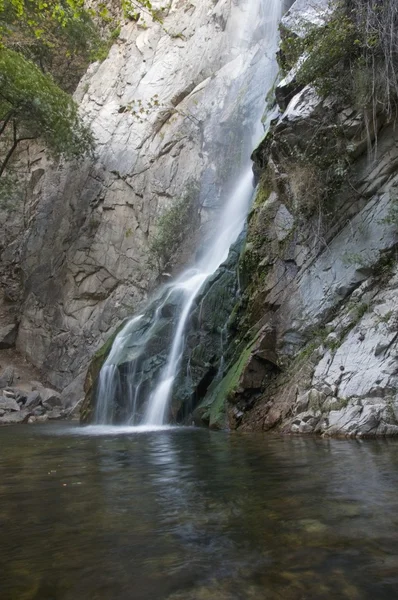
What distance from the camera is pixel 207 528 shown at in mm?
2746

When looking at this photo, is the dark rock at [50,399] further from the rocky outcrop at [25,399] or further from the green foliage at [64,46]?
the green foliage at [64,46]

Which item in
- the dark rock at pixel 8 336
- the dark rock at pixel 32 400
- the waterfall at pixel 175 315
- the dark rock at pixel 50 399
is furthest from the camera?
the dark rock at pixel 8 336

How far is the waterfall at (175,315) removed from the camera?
35.9 feet

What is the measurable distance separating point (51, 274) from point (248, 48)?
13.2 metres

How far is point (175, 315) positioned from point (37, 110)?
11.9 metres

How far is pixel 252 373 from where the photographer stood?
8242 millimetres

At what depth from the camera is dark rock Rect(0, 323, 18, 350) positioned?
69.6ft

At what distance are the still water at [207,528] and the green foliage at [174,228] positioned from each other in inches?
534

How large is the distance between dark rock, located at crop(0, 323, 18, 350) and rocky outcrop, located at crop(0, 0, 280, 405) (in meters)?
0.31

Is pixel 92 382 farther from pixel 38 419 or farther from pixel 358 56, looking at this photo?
pixel 358 56

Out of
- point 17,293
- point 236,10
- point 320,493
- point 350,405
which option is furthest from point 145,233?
point 320,493

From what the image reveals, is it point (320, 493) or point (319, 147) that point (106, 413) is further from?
point (320, 493)

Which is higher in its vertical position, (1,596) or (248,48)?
(248,48)

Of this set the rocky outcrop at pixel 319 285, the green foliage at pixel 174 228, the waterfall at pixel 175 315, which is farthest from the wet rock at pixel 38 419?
the rocky outcrop at pixel 319 285
